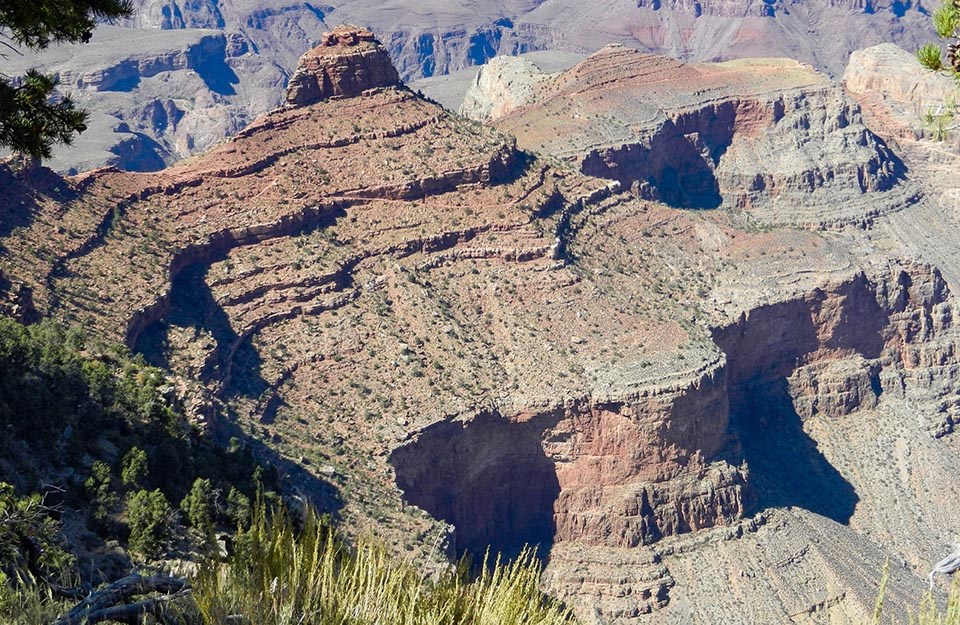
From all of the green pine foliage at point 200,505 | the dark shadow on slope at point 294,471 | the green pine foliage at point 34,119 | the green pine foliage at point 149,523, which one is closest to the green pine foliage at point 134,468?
the green pine foliage at point 200,505

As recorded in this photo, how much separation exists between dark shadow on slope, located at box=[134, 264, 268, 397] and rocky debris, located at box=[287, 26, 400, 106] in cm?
1481

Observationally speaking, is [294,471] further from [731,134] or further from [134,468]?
[731,134]

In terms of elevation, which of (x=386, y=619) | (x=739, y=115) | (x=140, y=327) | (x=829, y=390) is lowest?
(x=829, y=390)

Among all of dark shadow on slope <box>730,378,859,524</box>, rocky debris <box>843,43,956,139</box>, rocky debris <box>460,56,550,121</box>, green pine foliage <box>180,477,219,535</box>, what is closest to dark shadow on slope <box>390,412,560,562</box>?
dark shadow on slope <box>730,378,859,524</box>

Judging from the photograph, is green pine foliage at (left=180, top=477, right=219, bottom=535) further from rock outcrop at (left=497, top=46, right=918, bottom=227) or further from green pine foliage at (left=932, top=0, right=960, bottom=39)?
rock outcrop at (left=497, top=46, right=918, bottom=227)

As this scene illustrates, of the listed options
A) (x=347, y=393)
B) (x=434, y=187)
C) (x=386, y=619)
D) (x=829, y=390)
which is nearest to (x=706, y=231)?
(x=829, y=390)

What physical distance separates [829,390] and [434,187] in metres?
32.0

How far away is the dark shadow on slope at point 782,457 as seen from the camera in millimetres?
74938

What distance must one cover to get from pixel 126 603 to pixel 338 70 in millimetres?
57764

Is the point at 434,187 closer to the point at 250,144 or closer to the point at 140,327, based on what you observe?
the point at 250,144

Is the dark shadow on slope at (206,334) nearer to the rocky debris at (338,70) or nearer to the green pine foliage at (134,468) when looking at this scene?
the rocky debris at (338,70)

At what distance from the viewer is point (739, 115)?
11850 cm

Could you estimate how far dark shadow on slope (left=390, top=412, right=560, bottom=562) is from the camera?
60.3 meters

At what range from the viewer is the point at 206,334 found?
60094mm
